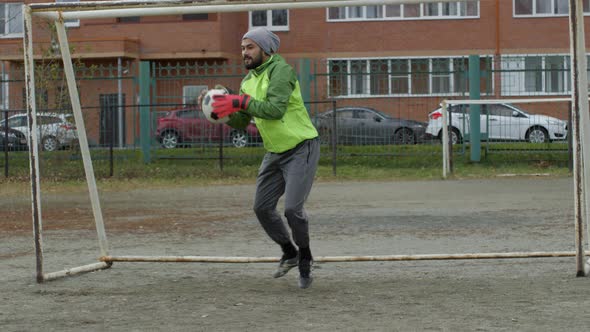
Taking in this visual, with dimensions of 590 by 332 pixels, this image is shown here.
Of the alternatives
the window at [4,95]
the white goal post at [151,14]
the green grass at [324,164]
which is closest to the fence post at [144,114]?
the green grass at [324,164]

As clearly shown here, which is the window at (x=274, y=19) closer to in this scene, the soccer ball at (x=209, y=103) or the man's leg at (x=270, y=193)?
the man's leg at (x=270, y=193)

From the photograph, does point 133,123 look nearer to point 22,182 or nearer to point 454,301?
point 22,182

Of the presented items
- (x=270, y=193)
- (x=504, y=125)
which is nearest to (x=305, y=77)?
(x=504, y=125)

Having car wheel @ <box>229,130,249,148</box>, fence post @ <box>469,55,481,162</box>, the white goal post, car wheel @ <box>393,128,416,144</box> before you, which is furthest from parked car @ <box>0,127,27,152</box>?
the white goal post

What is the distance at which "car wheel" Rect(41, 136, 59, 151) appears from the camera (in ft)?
71.6

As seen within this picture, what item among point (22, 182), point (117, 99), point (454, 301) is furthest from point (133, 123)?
point (454, 301)

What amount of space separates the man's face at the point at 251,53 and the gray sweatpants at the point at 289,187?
0.64 meters

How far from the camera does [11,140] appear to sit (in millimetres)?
22172

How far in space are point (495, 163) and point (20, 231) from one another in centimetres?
1246

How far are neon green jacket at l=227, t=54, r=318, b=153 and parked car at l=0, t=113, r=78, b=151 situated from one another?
14257mm

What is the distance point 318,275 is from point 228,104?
5.36 feet

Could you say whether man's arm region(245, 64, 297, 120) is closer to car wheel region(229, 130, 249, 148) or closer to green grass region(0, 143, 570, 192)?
green grass region(0, 143, 570, 192)

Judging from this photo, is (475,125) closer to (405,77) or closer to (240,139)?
(405,77)

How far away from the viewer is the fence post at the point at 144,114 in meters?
23.6
